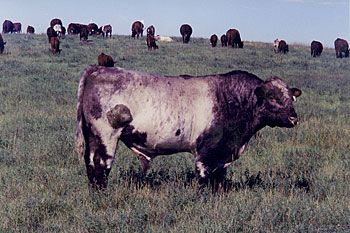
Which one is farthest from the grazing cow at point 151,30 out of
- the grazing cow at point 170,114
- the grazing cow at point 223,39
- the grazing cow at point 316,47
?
the grazing cow at point 170,114

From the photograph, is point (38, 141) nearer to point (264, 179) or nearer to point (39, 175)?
point (39, 175)

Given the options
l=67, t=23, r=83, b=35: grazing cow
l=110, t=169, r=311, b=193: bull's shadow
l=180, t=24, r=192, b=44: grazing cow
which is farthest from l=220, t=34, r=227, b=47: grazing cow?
l=110, t=169, r=311, b=193: bull's shadow

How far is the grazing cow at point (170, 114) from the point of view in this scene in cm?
488

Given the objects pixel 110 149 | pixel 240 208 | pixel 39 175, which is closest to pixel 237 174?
pixel 240 208

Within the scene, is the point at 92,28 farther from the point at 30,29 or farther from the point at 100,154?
the point at 100,154

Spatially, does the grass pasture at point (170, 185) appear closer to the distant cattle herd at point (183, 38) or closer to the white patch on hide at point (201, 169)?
the white patch on hide at point (201, 169)

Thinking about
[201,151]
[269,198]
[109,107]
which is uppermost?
[109,107]

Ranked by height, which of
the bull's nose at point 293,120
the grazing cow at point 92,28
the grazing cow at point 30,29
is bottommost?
the bull's nose at point 293,120

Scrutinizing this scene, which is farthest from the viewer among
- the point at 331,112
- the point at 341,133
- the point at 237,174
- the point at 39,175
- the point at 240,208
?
the point at 331,112

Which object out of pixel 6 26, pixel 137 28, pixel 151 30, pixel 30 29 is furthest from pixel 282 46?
pixel 6 26

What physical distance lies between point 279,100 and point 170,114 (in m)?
1.48

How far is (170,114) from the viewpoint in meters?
4.93

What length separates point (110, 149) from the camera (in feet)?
16.2

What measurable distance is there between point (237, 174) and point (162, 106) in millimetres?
1942
